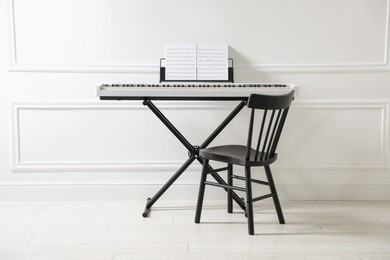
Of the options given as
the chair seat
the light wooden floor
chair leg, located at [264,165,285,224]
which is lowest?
the light wooden floor

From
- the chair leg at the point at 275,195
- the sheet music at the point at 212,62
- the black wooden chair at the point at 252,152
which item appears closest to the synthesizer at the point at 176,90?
the black wooden chair at the point at 252,152

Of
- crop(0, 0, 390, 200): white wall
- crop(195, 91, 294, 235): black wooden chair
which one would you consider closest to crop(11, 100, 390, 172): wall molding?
crop(0, 0, 390, 200): white wall

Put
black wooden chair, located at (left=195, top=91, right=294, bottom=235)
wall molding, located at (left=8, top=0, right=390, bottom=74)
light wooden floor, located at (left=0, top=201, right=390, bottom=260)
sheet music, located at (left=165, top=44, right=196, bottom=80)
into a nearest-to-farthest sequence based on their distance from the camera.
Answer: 1. light wooden floor, located at (left=0, top=201, right=390, bottom=260)
2. black wooden chair, located at (left=195, top=91, right=294, bottom=235)
3. sheet music, located at (left=165, top=44, right=196, bottom=80)
4. wall molding, located at (left=8, top=0, right=390, bottom=74)

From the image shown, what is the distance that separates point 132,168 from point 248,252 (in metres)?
1.31

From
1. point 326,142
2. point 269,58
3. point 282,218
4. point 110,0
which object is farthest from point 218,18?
point 282,218

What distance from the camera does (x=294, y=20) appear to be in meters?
3.60

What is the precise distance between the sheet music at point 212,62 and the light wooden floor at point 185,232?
912 mm

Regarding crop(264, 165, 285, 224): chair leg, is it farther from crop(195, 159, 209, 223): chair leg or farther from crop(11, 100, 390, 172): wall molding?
crop(11, 100, 390, 172): wall molding

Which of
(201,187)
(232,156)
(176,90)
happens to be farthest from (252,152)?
(176,90)

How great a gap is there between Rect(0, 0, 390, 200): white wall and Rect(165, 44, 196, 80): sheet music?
0.14 m

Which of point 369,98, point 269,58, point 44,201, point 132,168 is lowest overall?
point 44,201

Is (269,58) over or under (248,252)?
over

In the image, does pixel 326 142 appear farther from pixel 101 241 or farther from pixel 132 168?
pixel 101 241

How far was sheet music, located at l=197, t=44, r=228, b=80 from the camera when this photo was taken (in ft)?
11.1
